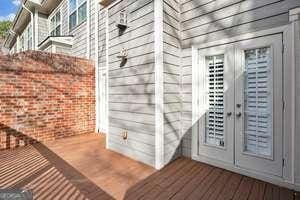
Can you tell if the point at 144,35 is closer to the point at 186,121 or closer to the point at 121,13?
the point at 121,13

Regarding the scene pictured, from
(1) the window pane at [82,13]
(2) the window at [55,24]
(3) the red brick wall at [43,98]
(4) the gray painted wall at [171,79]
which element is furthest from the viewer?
(2) the window at [55,24]

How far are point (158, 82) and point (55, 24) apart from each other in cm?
759

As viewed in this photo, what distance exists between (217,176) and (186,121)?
1075 millimetres

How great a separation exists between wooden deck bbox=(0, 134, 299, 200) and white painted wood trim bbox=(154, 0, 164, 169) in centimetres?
33

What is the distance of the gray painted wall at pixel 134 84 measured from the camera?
139 inches

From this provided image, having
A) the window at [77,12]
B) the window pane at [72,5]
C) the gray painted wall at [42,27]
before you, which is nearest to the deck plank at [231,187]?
the window at [77,12]

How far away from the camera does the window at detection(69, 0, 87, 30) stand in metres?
6.86

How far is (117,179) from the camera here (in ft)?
9.96

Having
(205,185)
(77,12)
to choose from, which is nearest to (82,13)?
(77,12)

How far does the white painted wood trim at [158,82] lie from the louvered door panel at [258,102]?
1.23m

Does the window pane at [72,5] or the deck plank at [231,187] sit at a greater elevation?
the window pane at [72,5]

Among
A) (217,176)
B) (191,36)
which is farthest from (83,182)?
(191,36)

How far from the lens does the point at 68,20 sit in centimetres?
777

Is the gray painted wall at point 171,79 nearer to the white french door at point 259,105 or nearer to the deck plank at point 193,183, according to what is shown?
the deck plank at point 193,183
